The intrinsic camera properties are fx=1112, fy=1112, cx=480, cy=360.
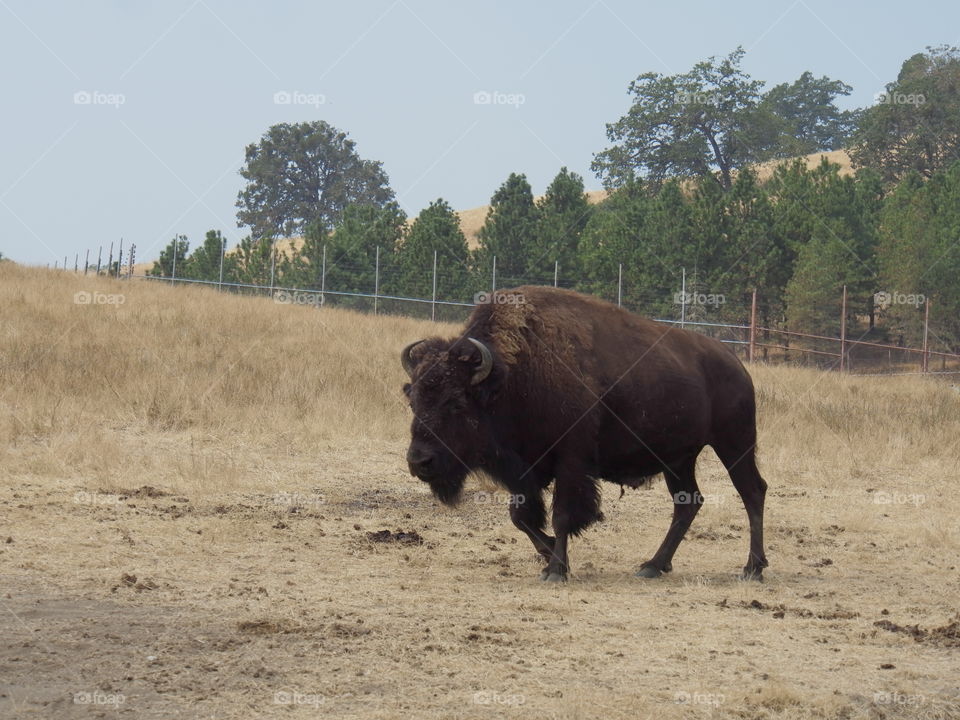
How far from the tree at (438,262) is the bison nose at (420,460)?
3134 centimetres

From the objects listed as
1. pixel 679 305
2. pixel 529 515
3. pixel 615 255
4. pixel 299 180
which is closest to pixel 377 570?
pixel 529 515

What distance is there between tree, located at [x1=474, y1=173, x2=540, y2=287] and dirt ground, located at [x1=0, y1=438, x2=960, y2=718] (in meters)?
29.8

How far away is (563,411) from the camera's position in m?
8.52

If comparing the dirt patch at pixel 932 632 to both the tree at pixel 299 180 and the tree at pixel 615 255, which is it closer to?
the tree at pixel 615 255

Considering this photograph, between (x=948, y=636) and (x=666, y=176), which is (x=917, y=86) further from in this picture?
(x=948, y=636)

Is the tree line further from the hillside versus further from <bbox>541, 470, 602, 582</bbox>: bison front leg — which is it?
the hillside

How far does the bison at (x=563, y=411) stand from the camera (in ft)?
27.0

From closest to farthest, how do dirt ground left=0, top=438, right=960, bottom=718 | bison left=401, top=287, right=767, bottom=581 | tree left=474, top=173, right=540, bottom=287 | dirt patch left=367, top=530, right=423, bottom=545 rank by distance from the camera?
1. dirt ground left=0, top=438, right=960, bottom=718
2. bison left=401, top=287, right=767, bottom=581
3. dirt patch left=367, top=530, right=423, bottom=545
4. tree left=474, top=173, right=540, bottom=287

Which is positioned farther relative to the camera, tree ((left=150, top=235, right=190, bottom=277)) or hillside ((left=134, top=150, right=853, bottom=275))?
hillside ((left=134, top=150, right=853, bottom=275))

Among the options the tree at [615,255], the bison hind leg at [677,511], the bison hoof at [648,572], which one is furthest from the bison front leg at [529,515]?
the tree at [615,255]

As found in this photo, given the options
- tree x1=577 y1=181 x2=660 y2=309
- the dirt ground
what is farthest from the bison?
tree x1=577 y1=181 x2=660 y2=309

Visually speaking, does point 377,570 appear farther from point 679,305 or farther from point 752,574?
point 679,305

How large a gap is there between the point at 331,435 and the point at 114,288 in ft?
42.0

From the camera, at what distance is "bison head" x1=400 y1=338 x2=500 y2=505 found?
26.5ft
